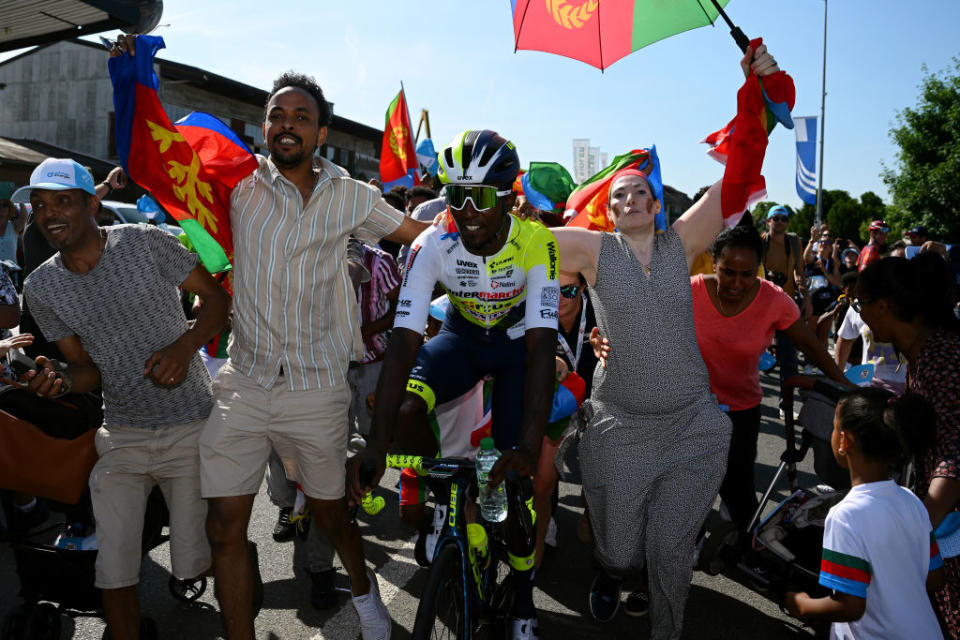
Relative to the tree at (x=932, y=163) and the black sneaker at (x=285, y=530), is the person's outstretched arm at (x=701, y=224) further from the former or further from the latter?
the tree at (x=932, y=163)

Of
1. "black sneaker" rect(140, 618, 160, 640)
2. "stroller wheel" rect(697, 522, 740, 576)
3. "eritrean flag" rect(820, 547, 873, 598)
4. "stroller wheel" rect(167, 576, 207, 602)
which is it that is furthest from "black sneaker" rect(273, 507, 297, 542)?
"eritrean flag" rect(820, 547, 873, 598)

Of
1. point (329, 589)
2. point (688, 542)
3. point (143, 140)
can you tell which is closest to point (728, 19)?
point (688, 542)

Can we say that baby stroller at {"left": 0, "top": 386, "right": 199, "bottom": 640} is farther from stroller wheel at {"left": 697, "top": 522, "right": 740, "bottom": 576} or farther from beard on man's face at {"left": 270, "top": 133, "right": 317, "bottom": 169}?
stroller wheel at {"left": 697, "top": 522, "right": 740, "bottom": 576}

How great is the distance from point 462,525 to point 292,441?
3.20 ft

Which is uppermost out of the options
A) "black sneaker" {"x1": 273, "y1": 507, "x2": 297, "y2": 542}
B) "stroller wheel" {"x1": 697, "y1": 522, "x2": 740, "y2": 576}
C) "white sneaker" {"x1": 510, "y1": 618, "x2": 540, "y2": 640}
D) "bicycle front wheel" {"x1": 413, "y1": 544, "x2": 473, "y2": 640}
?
"bicycle front wheel" {"x1": 413, "y1": 544, "x2": 473, "y2": 640}

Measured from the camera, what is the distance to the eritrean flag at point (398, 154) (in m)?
10.1

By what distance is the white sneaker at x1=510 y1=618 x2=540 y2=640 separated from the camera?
3.22m

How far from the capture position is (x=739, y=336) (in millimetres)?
4402

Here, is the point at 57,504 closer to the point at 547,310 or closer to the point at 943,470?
the point at 547,310

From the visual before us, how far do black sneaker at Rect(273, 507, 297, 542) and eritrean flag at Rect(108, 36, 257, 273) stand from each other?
7.02 feet

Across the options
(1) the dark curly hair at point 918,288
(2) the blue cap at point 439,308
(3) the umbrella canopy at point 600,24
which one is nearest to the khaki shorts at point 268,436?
(2) the blue cap at point 439,308

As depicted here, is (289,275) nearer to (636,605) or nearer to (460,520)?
(460,520)

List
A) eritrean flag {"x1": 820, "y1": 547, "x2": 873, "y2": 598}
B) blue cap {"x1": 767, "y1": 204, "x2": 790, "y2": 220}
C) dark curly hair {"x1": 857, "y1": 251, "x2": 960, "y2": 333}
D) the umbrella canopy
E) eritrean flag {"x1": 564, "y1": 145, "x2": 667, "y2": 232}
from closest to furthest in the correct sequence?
eritrean flag {"x1": 820, "y1": 547, "x2": 873, "y2": 598}
dark curly hair {"x1": 857, "y1": 251, "x2": 960, "y2": 333}
the umbrella canopy
eritrean flag {"x1": 564, "y1": 145, "x2": 667, "y2": 232}
blue cap {"x1": 767, "y1": 204, "x2": 790, "y2": 220}

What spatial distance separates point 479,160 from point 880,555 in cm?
207
